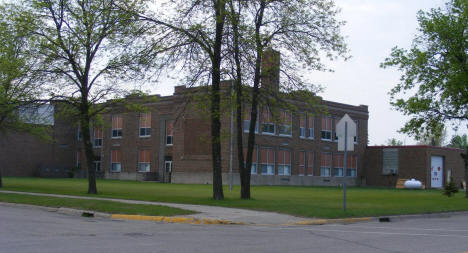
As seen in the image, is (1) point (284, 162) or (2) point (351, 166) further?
(2) point (351, 166)

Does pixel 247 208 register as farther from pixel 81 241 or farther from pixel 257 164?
pixel 257 164

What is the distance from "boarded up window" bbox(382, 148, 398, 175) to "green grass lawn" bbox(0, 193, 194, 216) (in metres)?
47.0

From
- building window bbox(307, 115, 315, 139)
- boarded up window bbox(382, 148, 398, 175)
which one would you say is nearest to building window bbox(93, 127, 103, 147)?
building window bbox(307, 115, 315, 139)

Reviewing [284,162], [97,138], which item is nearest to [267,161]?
[284,162]

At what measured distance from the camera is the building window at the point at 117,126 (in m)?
60.2

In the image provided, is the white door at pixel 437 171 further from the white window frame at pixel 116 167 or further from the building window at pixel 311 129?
the white window frame at pixel 116 167

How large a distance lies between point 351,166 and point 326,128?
6551 mm

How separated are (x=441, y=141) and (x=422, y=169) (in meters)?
53.2

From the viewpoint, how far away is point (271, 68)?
21.9 m

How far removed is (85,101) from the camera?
26.6 m

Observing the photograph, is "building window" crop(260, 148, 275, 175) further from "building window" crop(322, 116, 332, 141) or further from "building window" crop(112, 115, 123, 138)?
"building window" crop(112, 115, 123, 138)

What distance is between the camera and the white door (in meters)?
60.0

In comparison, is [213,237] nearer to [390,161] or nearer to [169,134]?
[169,134]

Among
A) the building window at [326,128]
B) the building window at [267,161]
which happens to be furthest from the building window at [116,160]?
the building window at [326,128]
